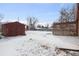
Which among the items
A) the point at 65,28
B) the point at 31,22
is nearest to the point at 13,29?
the point at 31,22

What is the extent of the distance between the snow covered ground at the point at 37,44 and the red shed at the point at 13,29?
1.8 inches

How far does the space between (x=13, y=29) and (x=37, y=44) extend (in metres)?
0.27

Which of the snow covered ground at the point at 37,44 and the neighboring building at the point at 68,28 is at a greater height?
the neighboring building at the point at 68,28

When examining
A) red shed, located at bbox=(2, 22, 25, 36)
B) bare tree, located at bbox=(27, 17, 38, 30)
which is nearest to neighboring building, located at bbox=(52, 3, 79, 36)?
bare tree, located at bbox=(27, 17, 38, 30)

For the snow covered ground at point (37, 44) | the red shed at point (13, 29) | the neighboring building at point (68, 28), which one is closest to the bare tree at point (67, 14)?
the neighboring building at point (68, 28)

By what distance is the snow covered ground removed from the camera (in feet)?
5.32

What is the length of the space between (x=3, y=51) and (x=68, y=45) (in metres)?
0.61

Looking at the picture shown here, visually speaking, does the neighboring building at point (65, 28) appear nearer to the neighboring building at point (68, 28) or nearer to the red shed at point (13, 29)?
the neighboring building at point (68, 28)

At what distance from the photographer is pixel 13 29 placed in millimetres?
1678

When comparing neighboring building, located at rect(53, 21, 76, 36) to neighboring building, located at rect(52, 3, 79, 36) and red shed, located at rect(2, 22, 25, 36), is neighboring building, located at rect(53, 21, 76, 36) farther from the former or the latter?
red shed, located at rect(2, 22, 25, 36)

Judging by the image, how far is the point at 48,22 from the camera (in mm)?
1639

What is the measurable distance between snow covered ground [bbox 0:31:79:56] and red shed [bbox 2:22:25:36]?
0.05m

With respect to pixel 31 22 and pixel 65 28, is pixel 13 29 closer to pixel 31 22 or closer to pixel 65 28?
pixel 31 22

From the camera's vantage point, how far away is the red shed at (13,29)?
1.65 metres
